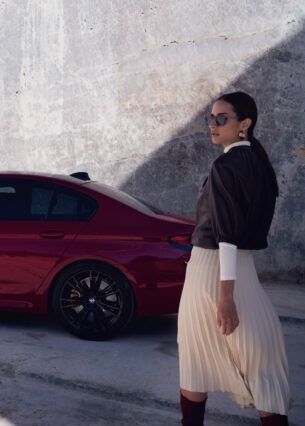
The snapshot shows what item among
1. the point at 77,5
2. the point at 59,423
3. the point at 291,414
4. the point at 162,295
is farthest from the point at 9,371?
the point at 77,5

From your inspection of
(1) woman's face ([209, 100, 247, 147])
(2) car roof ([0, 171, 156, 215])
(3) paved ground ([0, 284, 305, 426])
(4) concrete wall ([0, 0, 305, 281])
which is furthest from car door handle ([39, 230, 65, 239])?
(4) concrete wall ([0, 0, 305, 281])

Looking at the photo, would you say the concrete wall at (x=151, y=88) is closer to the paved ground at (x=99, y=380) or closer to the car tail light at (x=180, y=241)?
the paved ground at (x=99, y=380)

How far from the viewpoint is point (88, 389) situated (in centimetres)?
476

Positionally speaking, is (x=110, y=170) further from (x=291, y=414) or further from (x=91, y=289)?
(x=291, y=414)

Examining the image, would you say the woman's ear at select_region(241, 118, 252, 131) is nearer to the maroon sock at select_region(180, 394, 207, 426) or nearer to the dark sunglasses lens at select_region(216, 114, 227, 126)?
the dark sunglasses lens at select_region(216, 114, 227, 126)

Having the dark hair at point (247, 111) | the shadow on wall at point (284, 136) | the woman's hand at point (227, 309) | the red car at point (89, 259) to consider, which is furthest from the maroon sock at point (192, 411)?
the shadow on wall at point (284, 136)

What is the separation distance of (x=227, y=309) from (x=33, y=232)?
3.38 m

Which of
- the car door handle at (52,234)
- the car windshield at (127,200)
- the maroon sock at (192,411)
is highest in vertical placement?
the car windshield at (127,200)

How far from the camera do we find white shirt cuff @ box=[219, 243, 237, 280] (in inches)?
121

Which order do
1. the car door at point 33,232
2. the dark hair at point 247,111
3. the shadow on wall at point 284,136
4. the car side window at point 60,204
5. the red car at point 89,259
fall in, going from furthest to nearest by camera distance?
the shadow on wall at point 284,136 → the car side window at point 60,204 → the car door at point 33,232 → the red car at point 89,259 → the dark hair at point 247,111

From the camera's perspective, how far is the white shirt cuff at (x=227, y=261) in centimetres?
306

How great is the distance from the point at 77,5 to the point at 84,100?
1.39 metres

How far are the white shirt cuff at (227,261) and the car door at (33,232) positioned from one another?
318 centimetres

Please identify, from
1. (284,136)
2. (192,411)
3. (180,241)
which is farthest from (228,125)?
(284,136)
